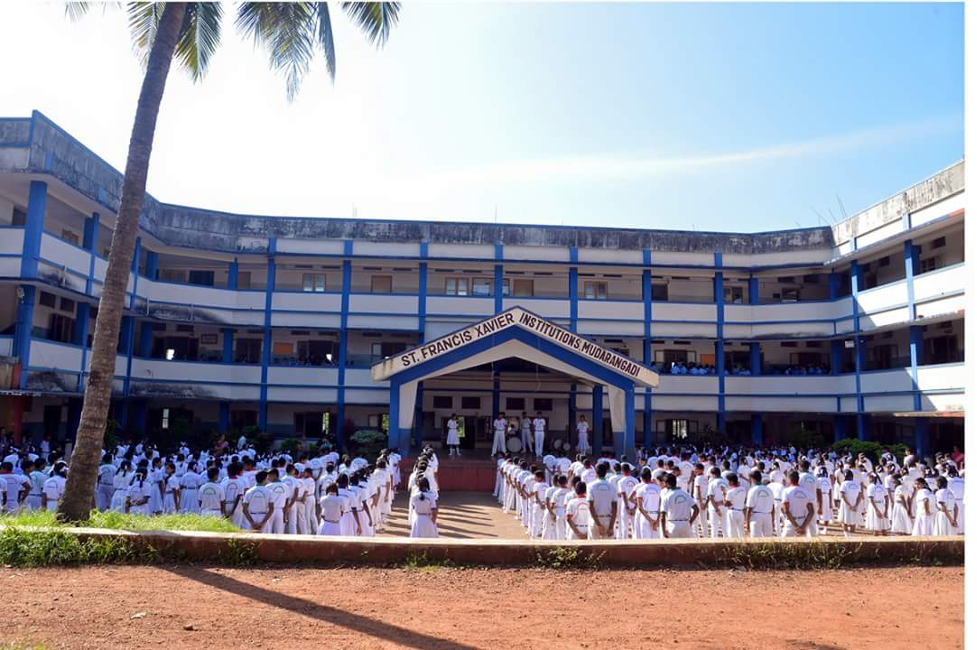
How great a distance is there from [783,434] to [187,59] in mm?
28201

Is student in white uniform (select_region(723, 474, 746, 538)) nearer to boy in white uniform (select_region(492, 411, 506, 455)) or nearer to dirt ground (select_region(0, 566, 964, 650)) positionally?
dirt ground (select_region(0, 566, 964, 650))

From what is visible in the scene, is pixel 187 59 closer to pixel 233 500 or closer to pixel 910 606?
pixel 233 500

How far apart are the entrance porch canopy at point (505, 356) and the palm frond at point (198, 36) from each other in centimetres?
1041

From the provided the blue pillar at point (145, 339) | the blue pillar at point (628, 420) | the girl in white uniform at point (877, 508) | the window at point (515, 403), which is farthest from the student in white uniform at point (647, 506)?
Answer: the blue pillar at point (145, 339)

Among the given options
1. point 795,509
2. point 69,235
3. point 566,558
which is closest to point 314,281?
point 69,235

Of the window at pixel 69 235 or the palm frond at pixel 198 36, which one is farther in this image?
the window at pixel 69 235

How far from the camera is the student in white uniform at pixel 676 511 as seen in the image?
965 centimetres

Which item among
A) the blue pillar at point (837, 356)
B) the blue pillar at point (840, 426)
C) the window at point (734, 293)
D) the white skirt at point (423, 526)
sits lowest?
the white skirt at point (423, 526)

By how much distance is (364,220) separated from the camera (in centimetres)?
2847

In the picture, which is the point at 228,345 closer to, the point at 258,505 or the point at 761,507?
the point at 258,505

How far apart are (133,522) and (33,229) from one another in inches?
545

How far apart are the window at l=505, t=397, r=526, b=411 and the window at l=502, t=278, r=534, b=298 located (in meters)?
4.63

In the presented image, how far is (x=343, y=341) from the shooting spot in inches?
1110

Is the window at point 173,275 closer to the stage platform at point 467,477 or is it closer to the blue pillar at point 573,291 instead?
the stage platform at point 467,477
